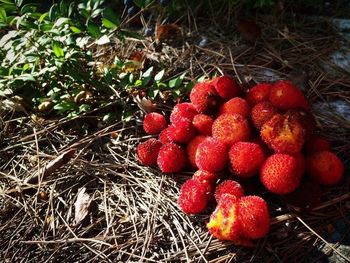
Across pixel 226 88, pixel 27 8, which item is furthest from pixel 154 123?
pixel 27 8

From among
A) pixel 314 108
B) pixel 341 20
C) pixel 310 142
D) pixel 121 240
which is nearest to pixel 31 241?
pixel 121 240

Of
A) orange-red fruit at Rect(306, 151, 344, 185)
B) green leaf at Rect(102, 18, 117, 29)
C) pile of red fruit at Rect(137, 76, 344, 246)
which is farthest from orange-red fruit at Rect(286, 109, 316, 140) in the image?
green leaf at Rect(102, 18, 117, 29)

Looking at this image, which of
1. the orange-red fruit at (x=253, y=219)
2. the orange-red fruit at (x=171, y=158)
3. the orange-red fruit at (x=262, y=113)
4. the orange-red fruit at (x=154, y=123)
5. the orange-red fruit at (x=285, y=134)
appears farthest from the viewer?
the orange-red fruit at (x=154, y=123)

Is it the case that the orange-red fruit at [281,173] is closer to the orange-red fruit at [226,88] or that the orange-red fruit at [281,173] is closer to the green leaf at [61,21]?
the orange-red fruit at [226,88]

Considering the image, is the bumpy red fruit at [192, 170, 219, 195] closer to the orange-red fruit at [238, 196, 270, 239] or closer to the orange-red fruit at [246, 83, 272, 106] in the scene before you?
the orange-red fruit at [238, 196, 270, 239]

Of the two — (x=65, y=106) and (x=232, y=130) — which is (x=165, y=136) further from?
(x=65, y=106)

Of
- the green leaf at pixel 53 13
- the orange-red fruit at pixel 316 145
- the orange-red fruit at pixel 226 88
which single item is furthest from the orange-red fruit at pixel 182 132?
the green leaf at pixel 53 13

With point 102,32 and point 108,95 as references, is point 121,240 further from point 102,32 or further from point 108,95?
point 102,32
